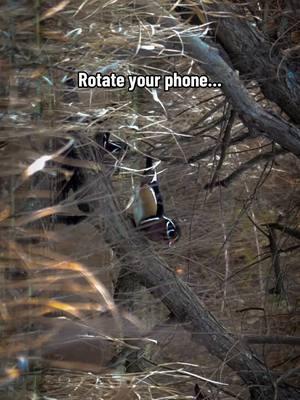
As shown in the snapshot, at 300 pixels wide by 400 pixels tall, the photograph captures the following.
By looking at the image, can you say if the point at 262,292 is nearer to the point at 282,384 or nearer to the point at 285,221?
the point at 285,221

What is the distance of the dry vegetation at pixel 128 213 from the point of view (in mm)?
1799

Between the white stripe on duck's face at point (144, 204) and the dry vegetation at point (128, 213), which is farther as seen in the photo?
the white stripe on duck's face at point (144, 204)

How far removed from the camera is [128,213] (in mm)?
Result: 2281

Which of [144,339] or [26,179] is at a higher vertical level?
[26,179]

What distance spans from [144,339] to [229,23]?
42.1 inches

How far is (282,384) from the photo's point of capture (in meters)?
2.73

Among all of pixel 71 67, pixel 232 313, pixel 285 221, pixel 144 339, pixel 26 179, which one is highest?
pixel 71 67

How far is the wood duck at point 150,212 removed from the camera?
7.76ft

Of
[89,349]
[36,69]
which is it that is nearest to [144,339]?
[89,349]

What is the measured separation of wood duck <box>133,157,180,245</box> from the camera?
2.37 m

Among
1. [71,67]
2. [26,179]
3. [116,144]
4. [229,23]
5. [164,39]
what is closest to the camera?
[26,179]

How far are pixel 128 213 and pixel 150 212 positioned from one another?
0.45 feet

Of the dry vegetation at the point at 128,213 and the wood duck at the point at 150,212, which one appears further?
the wood duck at the point at 150,212

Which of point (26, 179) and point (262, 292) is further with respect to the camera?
point (262, 292)
